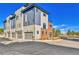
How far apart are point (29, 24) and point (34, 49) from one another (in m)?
0.37

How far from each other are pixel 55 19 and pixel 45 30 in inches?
9.0

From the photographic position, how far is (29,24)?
3.16m

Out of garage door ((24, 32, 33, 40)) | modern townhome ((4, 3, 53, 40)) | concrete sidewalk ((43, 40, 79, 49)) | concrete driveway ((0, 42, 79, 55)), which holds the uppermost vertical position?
modern townhome ((4, 3, 53, 40))

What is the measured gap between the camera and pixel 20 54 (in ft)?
9.91

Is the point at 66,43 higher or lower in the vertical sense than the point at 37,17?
lower

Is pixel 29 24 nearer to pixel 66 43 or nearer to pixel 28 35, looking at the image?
pixel 28 35

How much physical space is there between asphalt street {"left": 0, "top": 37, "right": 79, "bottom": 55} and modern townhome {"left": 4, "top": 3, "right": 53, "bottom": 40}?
114 mm

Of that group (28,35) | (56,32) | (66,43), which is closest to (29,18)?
(28,35)

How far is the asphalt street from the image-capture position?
3.03 metres

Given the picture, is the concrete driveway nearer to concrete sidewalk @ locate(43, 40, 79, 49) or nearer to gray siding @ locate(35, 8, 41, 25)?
concrete sidewalk @ locate(43, 40, 79, 49)

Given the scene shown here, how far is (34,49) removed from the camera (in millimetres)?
3076

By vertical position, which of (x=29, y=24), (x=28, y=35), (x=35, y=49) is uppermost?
(x=29, y=24)

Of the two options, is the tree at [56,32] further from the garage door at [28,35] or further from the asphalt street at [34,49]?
the garage door at [28,35]

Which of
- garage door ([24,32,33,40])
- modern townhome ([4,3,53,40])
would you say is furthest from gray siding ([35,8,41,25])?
garage door ([24,32,33,40])
